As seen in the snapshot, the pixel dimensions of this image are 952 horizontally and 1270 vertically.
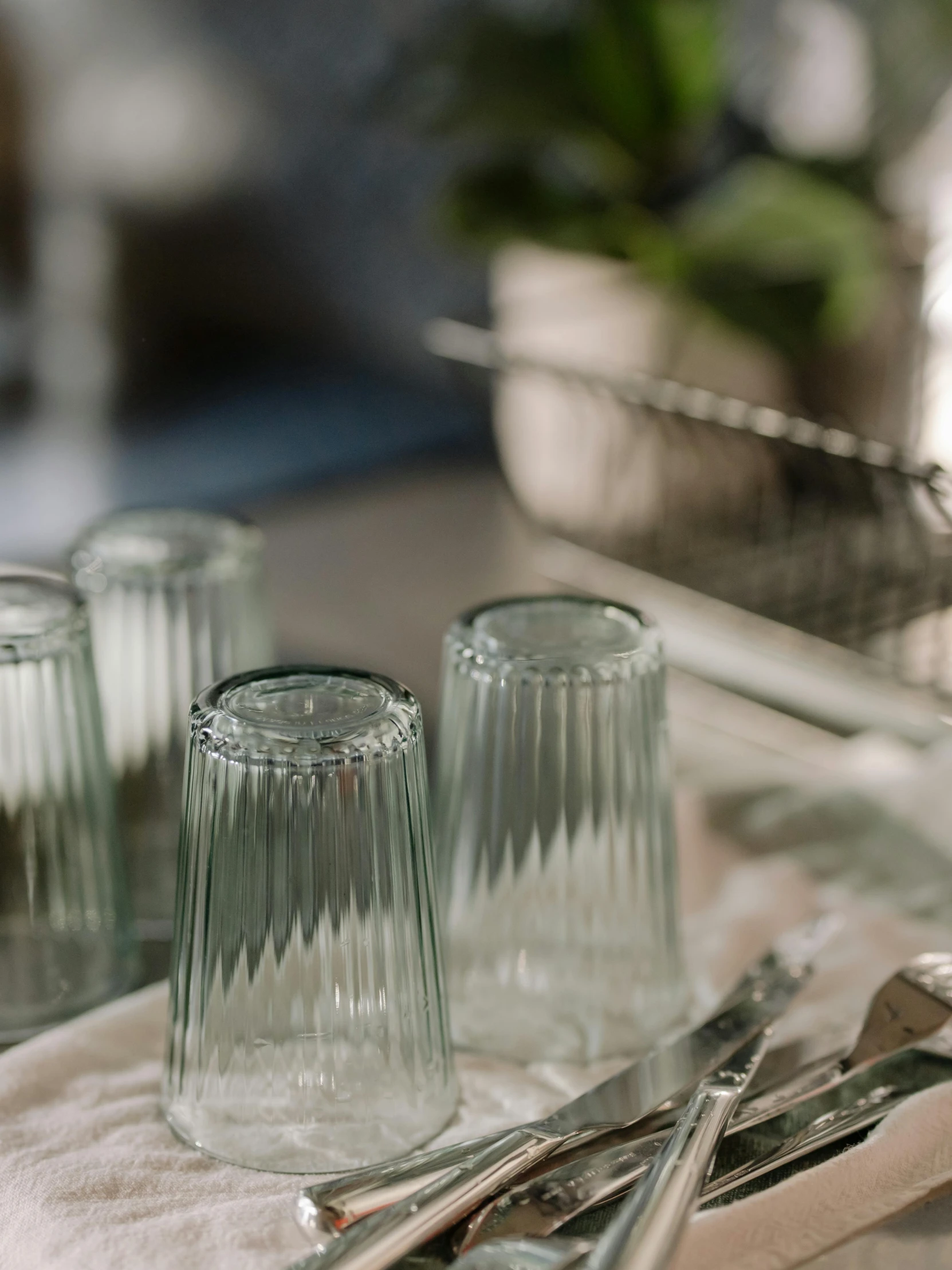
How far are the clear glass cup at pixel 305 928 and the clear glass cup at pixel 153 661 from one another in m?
0.08

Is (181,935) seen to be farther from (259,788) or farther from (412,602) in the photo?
(412,602)

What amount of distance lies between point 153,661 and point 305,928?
0.40 feet

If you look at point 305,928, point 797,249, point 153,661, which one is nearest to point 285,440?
point 797,249

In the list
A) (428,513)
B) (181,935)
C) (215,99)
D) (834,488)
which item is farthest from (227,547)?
(215,99)

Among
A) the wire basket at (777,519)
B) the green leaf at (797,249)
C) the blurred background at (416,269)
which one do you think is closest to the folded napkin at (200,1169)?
the wire basket at (777,519)

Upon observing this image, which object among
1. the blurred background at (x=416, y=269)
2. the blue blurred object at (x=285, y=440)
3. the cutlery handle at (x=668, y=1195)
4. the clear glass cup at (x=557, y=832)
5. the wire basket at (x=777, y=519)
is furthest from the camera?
the blue blurred object at (x=285, y=440)

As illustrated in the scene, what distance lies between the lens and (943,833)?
40 centimetres

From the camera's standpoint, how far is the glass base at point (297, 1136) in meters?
0.26

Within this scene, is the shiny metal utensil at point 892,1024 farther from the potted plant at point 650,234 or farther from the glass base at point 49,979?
the potted plant at point 650,234

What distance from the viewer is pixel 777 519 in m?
0.61

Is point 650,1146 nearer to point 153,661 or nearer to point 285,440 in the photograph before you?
point 153,661

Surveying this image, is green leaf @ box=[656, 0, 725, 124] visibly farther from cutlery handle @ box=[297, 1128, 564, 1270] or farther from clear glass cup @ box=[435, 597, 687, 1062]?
cutlery handle @ box=[297, 1128, 564, 1270]

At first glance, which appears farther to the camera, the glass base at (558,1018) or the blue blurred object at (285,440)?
the blue blurred object at (285,440)

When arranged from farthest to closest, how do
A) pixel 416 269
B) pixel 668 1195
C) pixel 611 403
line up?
1. pixel 416 269
2. pixel 611 403
3. pixel 668 1195
